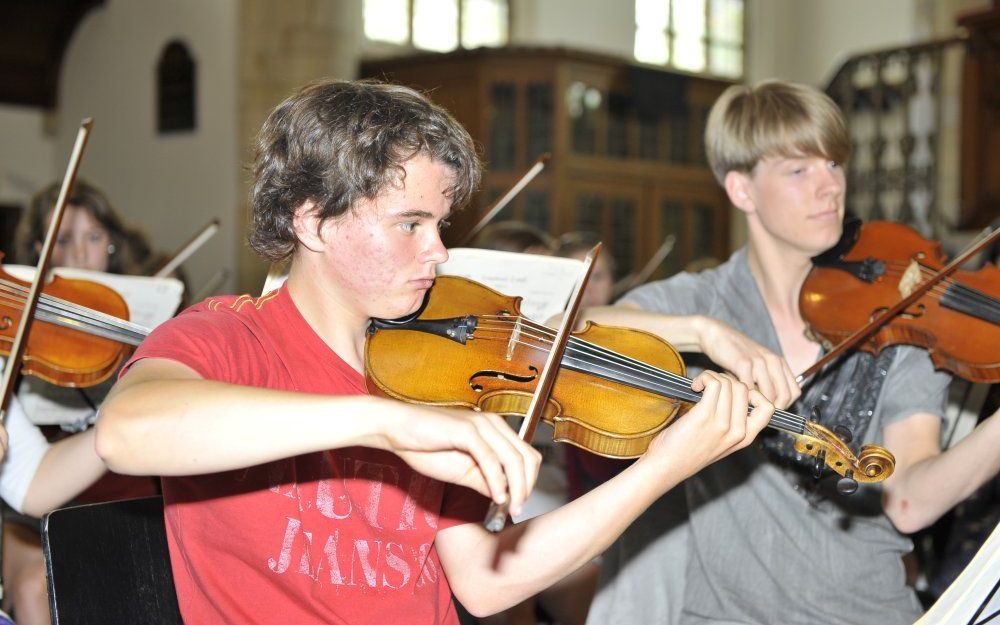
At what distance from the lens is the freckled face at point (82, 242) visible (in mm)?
2918

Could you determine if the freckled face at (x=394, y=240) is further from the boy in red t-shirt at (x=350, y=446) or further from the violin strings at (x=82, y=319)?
the violin strings at (x=82, y=319)

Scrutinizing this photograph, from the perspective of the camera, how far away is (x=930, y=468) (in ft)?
5.75

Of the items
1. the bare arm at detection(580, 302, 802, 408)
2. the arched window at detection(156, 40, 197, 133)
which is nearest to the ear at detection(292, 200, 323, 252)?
the bare arm at detection(580, 302, 802, 408)

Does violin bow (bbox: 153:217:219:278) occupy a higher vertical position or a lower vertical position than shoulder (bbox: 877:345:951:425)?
higher

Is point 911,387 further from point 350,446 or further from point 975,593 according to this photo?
point 350,446

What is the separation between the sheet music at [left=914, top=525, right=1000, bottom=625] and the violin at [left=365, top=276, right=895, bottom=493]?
0.17 metres

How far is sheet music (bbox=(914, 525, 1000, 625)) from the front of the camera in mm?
1242

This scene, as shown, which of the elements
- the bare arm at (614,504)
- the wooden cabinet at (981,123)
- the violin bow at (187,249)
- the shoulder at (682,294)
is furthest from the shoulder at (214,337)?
the wooden cabinet at (981,123)

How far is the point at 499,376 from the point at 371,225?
1.11 feet

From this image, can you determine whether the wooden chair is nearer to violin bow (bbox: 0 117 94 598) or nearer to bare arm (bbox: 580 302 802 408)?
violin bow (bbox: 0 117 94 598)

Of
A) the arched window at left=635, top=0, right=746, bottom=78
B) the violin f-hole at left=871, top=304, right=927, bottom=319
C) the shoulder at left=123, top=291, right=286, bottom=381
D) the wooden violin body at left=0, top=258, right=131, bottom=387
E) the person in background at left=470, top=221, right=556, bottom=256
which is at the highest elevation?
the arched window at left=635, top=0, right=746, bottom=78

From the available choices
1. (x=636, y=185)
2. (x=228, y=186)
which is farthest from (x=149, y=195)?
(x=636, y=185)

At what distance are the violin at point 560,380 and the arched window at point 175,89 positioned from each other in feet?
25.2

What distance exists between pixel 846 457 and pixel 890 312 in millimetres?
508
